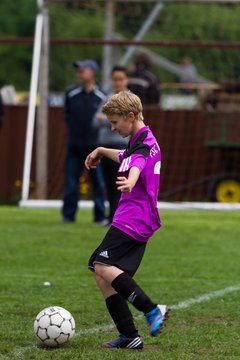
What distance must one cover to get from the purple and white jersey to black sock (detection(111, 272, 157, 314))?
0.87ft

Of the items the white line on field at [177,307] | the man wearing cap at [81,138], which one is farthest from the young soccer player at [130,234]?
the man wearing cap at [81,138]

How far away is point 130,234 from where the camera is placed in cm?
593

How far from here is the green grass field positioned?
6.06 metres

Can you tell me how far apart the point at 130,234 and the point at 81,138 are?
270 inches

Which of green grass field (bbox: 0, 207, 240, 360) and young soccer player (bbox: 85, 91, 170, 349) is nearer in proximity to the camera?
young soccer player (bbox: 85, 91, 170, 349)

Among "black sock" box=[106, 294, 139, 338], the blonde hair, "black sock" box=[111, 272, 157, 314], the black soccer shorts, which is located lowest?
"black sock" box=[106, 294, 139, 338]

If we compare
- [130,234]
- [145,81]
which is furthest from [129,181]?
[145,81]

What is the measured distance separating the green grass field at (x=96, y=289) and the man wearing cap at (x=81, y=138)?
0.32 metres

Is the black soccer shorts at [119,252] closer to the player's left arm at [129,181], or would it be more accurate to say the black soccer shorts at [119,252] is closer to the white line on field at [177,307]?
the player's left arm at [129,181]

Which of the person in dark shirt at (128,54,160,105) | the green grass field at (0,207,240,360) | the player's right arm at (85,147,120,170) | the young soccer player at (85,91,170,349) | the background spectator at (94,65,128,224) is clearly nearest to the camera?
the young soccer player at (85,91,170,349)

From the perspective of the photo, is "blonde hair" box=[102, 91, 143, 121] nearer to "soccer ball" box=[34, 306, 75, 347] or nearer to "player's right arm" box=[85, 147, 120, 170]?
"player's right arm" box=[85, 147, 120, 170]

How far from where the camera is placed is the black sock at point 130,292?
5.89 metres

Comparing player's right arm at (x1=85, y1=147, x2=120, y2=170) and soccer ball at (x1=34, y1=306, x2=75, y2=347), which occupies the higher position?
player's right arm at (x1=85, y1=147, x2=120, y2=170)

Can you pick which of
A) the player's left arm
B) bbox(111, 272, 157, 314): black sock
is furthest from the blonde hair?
bbox(111, 272, 157, 314): black sock
